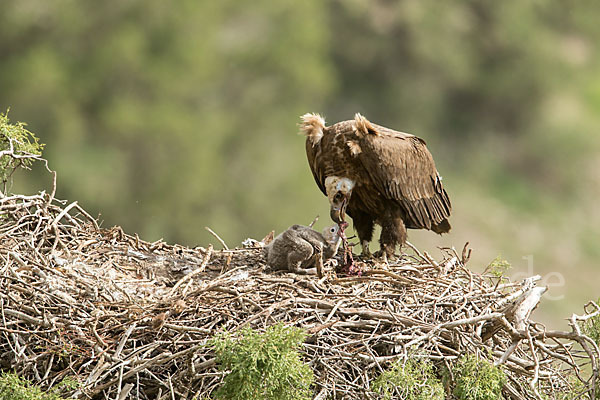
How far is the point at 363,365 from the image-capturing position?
3072 millimetres

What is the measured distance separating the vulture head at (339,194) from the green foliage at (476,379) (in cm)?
113

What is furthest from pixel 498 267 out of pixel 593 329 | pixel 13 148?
pixel 13 148

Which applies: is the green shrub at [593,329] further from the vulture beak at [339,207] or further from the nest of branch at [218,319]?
the vulture beak at [339,207]

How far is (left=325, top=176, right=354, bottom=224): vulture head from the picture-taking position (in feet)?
13.1

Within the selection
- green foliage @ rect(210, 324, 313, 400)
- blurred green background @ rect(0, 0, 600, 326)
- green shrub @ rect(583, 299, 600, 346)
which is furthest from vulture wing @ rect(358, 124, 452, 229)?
blurred green background @ rect(0, 0, 600, 326)

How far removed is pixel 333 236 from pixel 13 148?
170cm

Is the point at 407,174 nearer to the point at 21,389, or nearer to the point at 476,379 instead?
the point at 476,379

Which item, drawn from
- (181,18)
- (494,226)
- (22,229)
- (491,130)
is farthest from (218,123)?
(22,229)

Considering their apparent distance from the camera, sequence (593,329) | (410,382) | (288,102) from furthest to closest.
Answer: (288,102) < (593,329) < (410,382)

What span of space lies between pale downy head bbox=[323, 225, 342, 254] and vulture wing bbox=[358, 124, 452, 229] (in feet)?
1.07

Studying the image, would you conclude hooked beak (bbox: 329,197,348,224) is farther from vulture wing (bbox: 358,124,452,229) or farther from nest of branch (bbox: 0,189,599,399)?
nest of branch (bbox: 0,189,599,399)

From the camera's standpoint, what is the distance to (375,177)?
12.9 ft

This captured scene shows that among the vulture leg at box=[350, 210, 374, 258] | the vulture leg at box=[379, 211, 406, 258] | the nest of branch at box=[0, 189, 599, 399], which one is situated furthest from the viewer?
the vulture leg at box=[350, 210, 374, 258]

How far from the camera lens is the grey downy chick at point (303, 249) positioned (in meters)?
3.76
